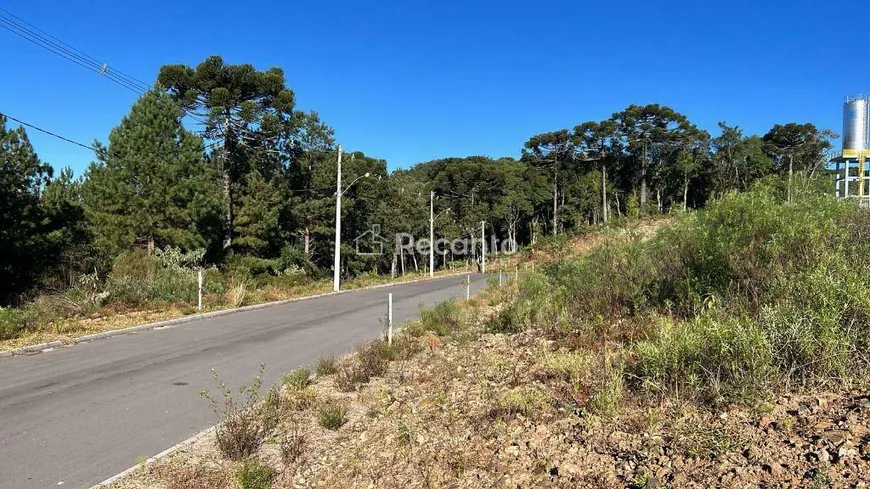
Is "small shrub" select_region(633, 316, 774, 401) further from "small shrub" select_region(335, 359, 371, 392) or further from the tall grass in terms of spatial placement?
"small shrub" select_region(335, 359, 371, 392)

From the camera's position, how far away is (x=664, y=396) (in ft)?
16.6

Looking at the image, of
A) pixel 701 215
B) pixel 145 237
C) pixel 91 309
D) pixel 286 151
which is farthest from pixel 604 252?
pixel 286 151

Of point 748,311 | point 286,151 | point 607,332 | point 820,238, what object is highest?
point 286,151

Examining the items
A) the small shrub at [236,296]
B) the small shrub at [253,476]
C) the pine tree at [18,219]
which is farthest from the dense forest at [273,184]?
the small shrub at [253,476]

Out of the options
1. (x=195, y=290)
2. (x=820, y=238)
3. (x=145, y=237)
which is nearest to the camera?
(x=820, y=238)

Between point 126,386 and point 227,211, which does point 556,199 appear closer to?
point 227,211

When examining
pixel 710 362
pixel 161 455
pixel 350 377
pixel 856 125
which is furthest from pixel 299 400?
pixel 856 125

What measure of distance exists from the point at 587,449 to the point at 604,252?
708 centimetres

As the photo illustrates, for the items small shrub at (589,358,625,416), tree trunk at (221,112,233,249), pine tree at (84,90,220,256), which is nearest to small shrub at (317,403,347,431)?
small shrub at (589,358,625,416)

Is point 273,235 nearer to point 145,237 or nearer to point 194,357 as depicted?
point 145,237

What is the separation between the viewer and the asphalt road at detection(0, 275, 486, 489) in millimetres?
5121

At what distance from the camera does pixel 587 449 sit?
173 inches

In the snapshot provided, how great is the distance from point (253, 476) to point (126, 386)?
4708 mm

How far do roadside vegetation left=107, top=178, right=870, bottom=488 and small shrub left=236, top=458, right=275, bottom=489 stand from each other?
10 centimetres
